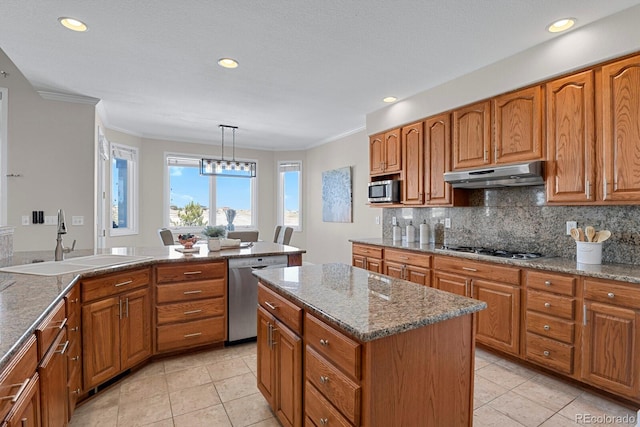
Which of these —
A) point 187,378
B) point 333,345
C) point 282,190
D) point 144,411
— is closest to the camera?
point 333,345

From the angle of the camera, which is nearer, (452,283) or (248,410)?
(248,410)

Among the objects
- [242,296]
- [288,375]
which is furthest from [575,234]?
[242,296]

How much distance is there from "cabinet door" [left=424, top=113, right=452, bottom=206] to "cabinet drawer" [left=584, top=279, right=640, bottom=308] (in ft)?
4.95

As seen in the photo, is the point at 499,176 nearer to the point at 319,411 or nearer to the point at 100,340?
the point at 319,411

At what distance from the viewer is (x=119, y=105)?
420 centimetres

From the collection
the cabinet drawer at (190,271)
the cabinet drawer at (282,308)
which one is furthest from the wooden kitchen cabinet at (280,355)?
the cabinet drawer at (190,271)

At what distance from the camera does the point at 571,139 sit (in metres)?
2.50

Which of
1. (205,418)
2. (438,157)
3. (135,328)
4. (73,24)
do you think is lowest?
(205,418)

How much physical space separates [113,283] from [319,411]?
5.81 feet

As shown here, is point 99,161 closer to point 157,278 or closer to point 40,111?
point 40,111

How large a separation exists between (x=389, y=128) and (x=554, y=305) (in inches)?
106

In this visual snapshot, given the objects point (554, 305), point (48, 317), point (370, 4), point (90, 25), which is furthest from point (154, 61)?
point (554, 305)

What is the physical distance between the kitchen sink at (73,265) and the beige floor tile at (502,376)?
2911 mm

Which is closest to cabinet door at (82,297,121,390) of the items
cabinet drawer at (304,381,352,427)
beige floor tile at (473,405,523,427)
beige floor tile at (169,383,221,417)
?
beige floor tile at (169,383,221,417)
